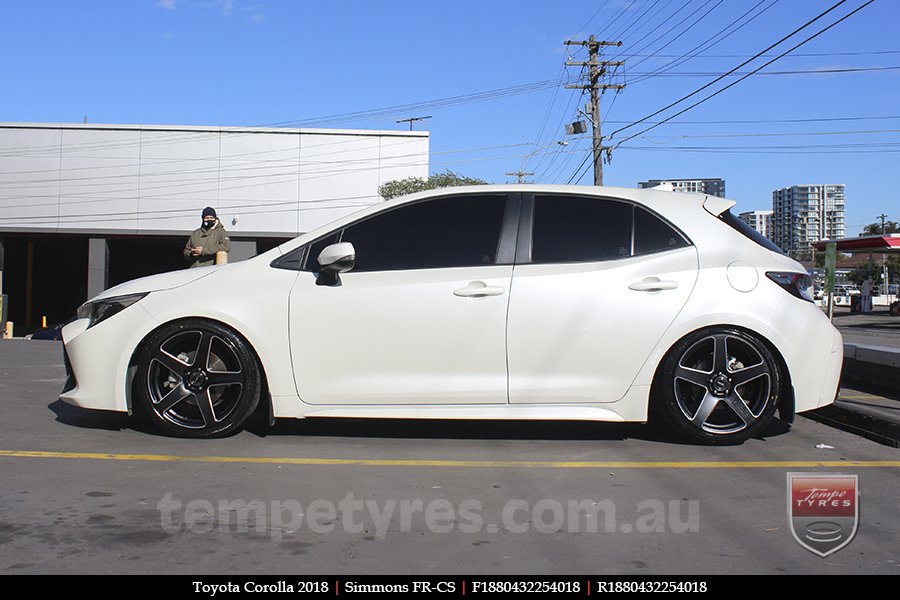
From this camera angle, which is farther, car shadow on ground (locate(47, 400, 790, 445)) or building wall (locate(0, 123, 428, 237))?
building wall (locate(0, 123, 428, 237))

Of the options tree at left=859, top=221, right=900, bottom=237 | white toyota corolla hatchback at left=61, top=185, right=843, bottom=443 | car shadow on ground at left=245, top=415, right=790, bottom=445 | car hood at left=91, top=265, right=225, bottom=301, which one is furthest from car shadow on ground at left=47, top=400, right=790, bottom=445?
tree at left=859, top=221, right=900, bottom=237

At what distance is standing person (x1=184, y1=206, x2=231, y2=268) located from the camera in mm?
8195

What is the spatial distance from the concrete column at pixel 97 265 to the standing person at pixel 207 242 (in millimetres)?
31233

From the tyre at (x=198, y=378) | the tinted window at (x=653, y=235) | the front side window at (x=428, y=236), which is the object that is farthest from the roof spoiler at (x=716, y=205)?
the tyre at (x=198, y=378)

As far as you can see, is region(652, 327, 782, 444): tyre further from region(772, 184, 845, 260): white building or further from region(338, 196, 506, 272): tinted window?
Result: region(772, 184, 845, 260): white building

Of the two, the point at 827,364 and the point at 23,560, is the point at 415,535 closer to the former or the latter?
the point at 23,560

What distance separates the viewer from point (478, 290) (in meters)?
4.98

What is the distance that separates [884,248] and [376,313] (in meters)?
40.2

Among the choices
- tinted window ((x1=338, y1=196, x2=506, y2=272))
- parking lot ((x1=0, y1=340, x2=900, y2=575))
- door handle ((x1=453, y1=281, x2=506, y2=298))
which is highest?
tinted window ((x1=338, y1=196, x2=506, y2=272))

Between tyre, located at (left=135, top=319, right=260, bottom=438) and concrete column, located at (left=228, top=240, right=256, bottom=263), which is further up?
concrete column, located at (left=228, top=240, right=256, bottom=263)

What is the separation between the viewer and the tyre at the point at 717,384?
16.4ft

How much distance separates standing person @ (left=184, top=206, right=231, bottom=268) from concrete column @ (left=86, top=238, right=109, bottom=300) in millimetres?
31233

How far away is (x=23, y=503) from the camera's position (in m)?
3.84

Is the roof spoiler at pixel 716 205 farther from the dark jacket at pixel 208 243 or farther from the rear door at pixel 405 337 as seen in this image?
the dark jacket at pixel 208 243
